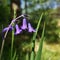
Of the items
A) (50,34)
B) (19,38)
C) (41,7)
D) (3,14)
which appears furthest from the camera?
(41,7)

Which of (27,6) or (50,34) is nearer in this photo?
(50,34)

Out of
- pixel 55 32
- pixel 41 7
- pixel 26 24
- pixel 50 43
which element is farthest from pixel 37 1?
pixel 26 24

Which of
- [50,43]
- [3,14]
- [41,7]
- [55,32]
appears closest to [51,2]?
[41,7]

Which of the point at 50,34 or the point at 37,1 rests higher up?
the point at 37,1

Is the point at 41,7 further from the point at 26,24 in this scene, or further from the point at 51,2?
the point at 26,24

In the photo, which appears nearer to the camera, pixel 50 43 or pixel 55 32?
pixel 50 43

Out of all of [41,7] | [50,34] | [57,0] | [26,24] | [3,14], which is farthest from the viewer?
[57,0]

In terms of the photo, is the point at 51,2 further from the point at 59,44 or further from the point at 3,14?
the point at 3,14

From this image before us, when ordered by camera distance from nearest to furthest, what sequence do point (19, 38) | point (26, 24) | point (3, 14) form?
point (26, 24)
point (3, 14)
point (19, 38)

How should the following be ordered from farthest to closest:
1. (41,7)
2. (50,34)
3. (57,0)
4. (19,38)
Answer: (57,0)
(41,7)
(50,34)
(19,38)
